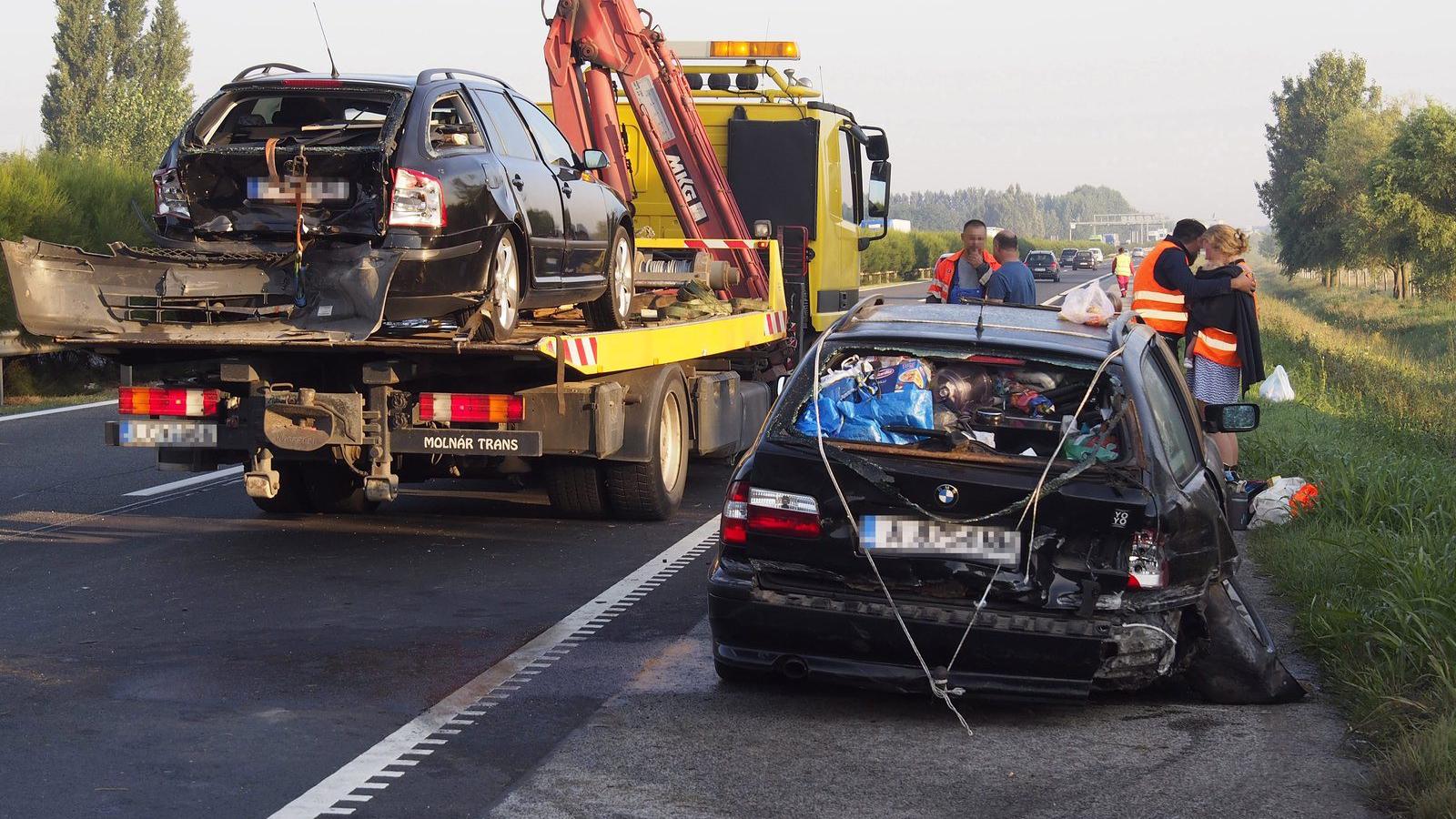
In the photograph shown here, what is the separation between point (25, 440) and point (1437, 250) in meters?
45.6

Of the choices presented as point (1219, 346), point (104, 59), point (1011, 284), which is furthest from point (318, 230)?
point (104, 59)

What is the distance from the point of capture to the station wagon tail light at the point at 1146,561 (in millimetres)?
5379

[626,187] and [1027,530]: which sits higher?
[626,187]

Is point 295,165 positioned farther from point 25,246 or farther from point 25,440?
point 25,440

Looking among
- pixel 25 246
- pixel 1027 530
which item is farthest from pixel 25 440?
pixel 1027 530

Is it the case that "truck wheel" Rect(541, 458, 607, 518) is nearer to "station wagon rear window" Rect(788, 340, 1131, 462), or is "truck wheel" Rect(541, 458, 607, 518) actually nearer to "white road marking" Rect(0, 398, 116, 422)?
"station wagon rear window" Rect(788, 340, 1131, 462)

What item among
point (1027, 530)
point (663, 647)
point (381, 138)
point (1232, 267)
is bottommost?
point (663, 647)

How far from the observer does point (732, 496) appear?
18.9ft

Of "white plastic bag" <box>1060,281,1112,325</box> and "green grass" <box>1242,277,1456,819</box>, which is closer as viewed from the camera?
"green grass" <box>1242,277,1456,819</box>

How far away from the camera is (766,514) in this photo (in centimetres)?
566

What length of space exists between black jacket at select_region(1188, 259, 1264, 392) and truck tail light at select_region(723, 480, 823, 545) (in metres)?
5.94

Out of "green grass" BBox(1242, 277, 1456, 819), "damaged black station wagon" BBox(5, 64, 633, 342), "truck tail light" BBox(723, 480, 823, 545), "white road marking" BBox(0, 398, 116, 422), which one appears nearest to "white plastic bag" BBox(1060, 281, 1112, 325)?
"green grass" BBox(1242, 277, 1456, 819)

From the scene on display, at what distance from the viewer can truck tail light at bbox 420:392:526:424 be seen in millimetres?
8766

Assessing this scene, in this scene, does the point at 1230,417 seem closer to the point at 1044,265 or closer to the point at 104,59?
the point at 1044,265
